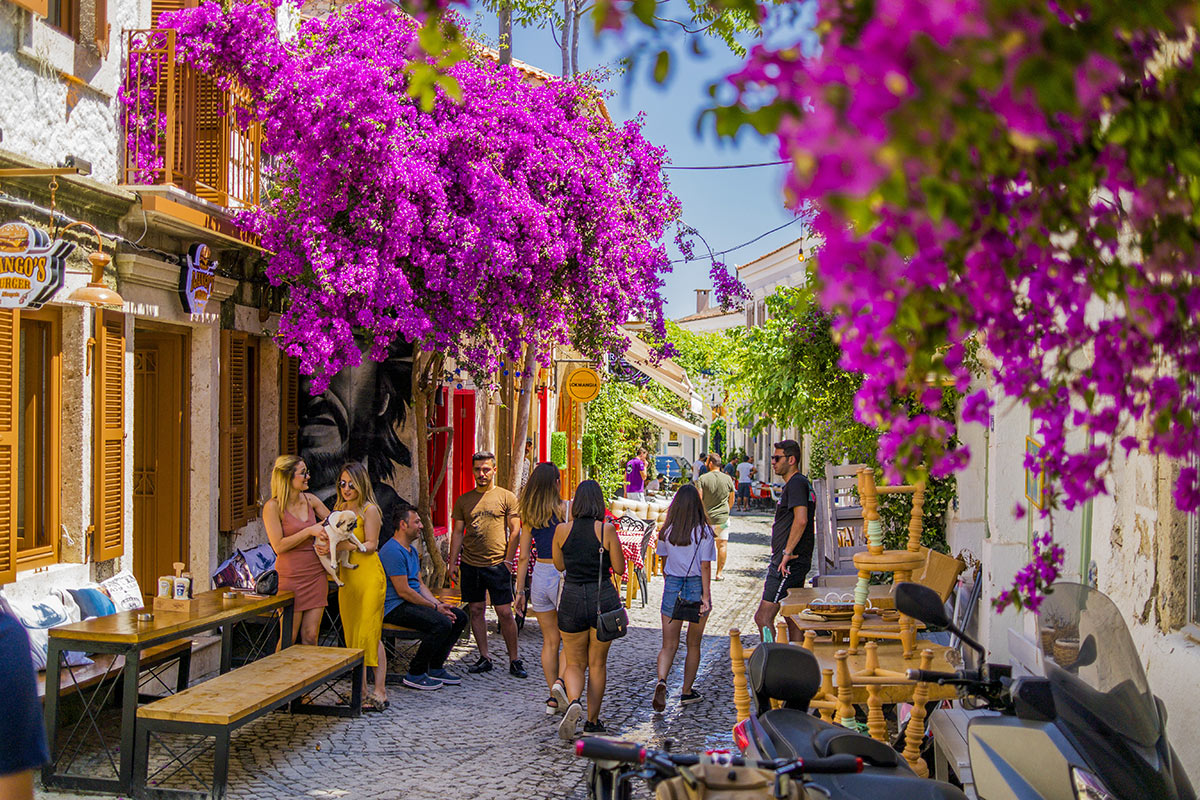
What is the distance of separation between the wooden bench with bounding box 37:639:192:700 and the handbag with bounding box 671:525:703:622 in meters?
3.59

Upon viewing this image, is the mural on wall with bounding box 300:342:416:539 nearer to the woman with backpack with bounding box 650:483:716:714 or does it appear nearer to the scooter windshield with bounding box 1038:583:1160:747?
the woman with backpack with bounding box 650:483:716:714

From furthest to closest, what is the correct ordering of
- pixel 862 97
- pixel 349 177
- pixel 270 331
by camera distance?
1. pixel 270 331
2. pixel 349 177
3. pixel 862 97

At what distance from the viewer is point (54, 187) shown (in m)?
7.15

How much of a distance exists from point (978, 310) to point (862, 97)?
724 mm

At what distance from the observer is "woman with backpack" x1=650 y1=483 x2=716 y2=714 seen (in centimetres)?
893

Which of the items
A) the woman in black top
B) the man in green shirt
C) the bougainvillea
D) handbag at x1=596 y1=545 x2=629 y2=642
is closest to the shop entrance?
the bougainvillea

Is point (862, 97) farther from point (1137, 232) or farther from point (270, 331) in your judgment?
point (270, 331)

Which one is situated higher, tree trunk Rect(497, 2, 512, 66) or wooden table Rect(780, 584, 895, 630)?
tree trunk Rect(497, 2, 512, 66)

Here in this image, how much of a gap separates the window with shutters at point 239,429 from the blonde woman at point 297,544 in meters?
1.60

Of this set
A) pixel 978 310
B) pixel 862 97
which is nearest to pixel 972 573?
pixel 978 310

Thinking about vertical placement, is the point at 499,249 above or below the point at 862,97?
above

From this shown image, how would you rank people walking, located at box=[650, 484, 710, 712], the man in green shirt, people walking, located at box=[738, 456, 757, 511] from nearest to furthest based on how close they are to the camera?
people walking, located at box=[650, 484, 710, 712]
the man in green shirt
people walking, located at box=[738, 456, 757, 511]

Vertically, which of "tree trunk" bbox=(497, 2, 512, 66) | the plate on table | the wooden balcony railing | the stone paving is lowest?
the stone paving

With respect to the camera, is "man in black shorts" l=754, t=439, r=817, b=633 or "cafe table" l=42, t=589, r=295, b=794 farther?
"man in black shorts" l=754, t=439, r=817, b=633
